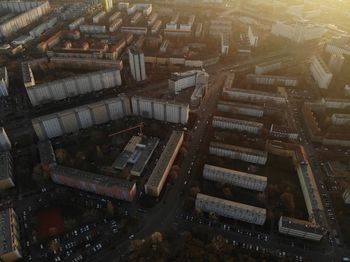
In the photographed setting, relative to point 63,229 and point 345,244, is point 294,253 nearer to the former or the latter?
point 345,244

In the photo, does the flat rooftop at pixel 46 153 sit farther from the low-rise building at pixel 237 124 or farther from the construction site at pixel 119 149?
the low-rise building at pixel 237 124

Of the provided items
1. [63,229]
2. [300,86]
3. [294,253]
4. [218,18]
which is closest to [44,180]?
[63,229]

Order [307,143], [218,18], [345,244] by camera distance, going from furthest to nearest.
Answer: [218,18] < [307,143] < [345,244]

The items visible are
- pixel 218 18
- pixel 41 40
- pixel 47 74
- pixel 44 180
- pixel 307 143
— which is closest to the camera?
pixel 44 180

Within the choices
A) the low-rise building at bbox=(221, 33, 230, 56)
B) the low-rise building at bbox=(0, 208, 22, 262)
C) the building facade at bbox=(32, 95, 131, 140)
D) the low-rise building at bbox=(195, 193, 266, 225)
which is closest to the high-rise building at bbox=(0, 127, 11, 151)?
the building facade at bbox=(32, 95, 131, 140)

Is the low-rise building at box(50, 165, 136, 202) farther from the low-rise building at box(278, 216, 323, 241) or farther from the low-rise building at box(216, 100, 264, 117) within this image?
the low-rise building at box(216, 100, 264, 117)

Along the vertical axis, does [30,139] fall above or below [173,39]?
below

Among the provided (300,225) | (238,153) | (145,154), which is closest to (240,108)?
(238,153)

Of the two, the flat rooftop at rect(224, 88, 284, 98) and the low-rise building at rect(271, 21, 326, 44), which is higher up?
the low-rise building at rect(271, 21, 326, 44)

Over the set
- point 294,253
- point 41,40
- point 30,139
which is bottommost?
point 294,253
